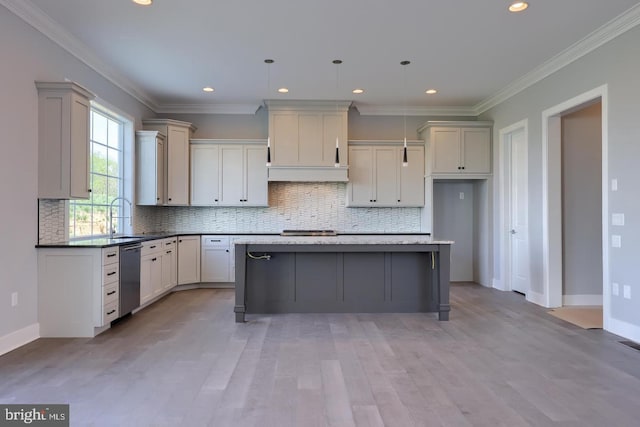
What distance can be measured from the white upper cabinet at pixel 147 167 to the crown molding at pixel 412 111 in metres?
3.46

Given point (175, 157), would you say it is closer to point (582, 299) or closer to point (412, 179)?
point (412, 179)

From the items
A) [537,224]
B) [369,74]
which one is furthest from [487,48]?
[537,224]

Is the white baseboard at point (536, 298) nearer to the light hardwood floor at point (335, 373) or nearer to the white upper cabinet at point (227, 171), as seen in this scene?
the light hardwood floor at point (335, 373)

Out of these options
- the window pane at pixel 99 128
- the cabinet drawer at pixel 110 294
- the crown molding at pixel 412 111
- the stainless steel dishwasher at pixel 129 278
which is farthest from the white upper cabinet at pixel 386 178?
the cabinet drawer at pixel 110 294

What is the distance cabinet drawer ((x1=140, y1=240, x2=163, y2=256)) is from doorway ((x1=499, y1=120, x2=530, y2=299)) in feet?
16.9

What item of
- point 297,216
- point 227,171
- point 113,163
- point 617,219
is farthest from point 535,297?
point 113,163

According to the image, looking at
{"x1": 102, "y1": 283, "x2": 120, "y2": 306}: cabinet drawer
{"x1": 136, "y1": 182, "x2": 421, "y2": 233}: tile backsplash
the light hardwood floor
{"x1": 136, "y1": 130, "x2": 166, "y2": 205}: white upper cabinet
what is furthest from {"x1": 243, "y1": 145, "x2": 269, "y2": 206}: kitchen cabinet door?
{"x1": 102, "y1": 283, "x2": 120, "y2": 306}: cabinet drawer

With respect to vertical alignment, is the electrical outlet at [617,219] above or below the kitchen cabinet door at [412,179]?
below

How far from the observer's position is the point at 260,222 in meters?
6.95

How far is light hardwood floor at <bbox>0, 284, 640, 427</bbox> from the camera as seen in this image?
7.61ft

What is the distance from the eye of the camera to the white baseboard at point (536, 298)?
16.7 feet

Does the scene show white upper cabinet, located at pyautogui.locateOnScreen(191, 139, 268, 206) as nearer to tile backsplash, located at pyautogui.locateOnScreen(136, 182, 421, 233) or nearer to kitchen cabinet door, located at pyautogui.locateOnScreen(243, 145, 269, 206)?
kitchen cabinet door, located at pyautogui.locateOnScreen(243, 145, 269, 206)

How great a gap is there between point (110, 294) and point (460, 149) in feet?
17.9

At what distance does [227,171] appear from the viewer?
21.6 feet
